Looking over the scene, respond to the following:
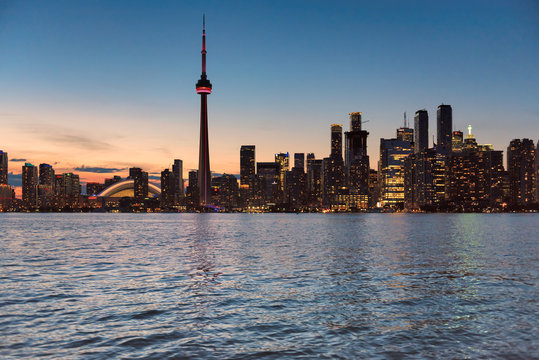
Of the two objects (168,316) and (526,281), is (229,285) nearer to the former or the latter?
(168,316)

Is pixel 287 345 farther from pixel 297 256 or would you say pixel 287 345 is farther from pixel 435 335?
pixel 297 256

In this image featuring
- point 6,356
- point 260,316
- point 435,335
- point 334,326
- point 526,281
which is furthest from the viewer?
point 526,281

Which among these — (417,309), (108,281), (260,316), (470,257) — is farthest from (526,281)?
(108,281)

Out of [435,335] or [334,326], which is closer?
[435,335]

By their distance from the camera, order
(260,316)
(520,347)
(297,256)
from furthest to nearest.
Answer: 1. (297,256)
2. (260,316)
3. (520,347)

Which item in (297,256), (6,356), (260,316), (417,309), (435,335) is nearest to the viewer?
(6,356)

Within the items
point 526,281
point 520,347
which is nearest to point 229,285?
point 520,347

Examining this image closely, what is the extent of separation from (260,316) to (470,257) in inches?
1383

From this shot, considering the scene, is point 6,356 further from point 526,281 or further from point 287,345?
point 526,281

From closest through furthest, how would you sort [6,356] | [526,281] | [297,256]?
1. [6,356]
2. [526,281]
3. [297,256]

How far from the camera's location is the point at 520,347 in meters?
15.2

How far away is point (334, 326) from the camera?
17.9 m

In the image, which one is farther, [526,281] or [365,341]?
[526,281]

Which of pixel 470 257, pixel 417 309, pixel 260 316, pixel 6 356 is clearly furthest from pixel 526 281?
pixel 6 356
